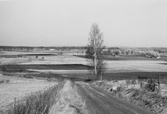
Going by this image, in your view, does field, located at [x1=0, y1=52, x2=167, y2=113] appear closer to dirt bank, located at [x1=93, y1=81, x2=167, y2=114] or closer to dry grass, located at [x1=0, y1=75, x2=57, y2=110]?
dry grass, located at [x1=0, y1=75, x2=57, y2=110]

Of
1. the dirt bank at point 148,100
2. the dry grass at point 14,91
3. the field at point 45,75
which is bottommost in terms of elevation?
the field at point 45,75

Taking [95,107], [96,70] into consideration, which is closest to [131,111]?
[95,107]

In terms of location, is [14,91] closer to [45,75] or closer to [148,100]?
[148,100]

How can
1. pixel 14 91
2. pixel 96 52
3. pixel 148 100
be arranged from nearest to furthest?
1. pixel 148 100
2. pixel 14 91
3. pixel 96 52

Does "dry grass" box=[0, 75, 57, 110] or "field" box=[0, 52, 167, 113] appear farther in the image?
"field" box=[0, 52, 167, 113]

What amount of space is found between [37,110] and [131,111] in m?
6.49

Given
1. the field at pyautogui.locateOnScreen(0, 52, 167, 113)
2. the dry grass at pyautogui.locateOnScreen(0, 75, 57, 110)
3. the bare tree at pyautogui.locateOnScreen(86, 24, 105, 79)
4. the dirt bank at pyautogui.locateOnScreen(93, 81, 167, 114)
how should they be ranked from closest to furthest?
the dirt bank at pyautogui.locateOnScreen(93, 81, 167, 114), the dry grass at pyautogui.locateOnScreen(0, 75, 57, 110), the field at pyautogui.locateOnScreen(0, 52, 167, 113), the bare tree at pyautogui.locateOnScreen(86, 24, 105, 79)

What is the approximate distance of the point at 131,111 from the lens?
1358 centimetres

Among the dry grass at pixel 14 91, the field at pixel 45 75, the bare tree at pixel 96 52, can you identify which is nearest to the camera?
the dry grass at pixel 14 91

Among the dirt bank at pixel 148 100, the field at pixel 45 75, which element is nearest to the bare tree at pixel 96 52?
the field at pixel 45 75

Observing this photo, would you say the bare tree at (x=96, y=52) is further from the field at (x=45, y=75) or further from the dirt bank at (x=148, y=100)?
the dirt bank at (x=148, y=100)

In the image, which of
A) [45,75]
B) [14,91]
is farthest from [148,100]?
[45,75]

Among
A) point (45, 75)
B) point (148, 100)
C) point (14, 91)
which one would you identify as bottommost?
point (45, 75)

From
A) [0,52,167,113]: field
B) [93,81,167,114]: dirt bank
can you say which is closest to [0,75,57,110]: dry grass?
[0,52,167,113]: field
